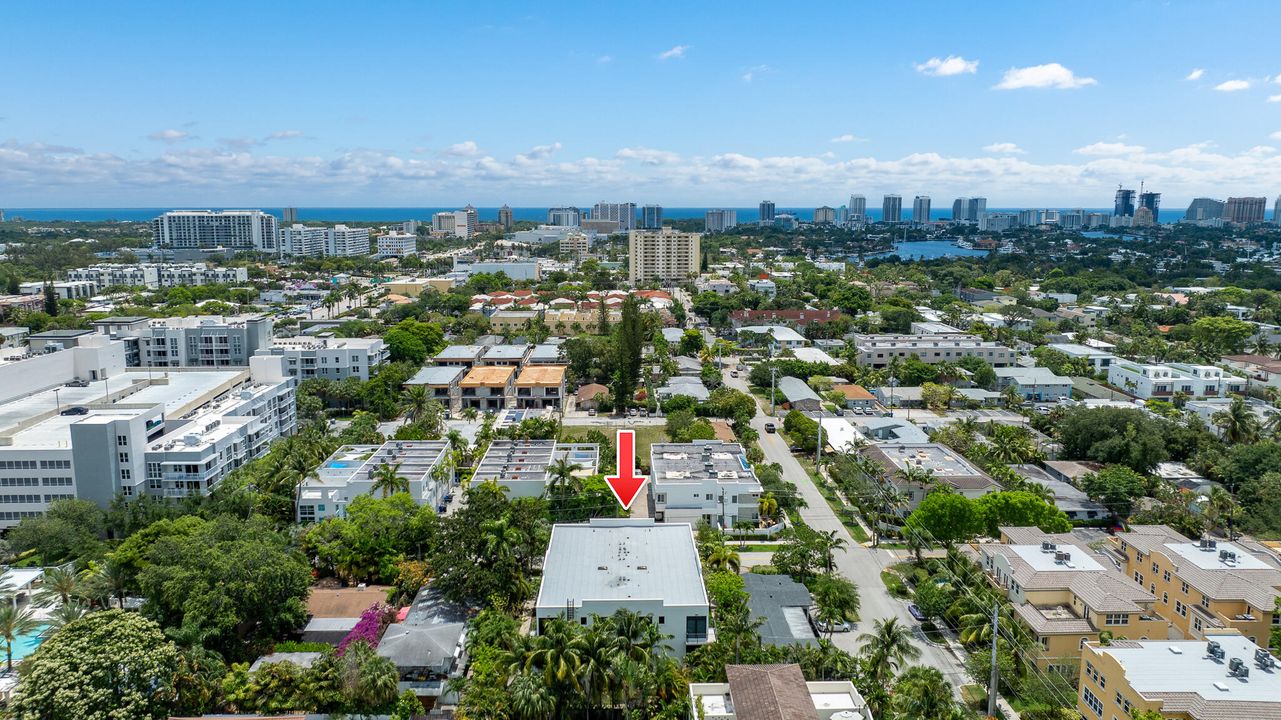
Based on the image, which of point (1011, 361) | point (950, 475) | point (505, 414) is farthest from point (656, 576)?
point (1011, 361)

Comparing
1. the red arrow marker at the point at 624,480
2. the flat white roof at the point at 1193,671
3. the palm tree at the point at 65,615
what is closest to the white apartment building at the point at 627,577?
the red arrow marker at the point at 624,480

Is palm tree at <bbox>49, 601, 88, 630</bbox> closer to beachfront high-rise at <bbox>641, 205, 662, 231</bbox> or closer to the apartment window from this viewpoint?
the apartment window

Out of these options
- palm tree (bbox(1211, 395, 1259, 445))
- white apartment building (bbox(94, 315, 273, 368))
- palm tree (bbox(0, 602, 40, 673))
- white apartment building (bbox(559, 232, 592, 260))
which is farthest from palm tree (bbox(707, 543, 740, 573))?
white apartment building (bbox(559, 232, 592, 260))

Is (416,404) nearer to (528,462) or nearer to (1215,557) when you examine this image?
(528,462)

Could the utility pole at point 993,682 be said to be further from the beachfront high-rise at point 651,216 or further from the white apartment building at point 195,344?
the beachfront high-rise at point 651,216

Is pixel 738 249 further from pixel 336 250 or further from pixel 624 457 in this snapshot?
pixel 624 457
